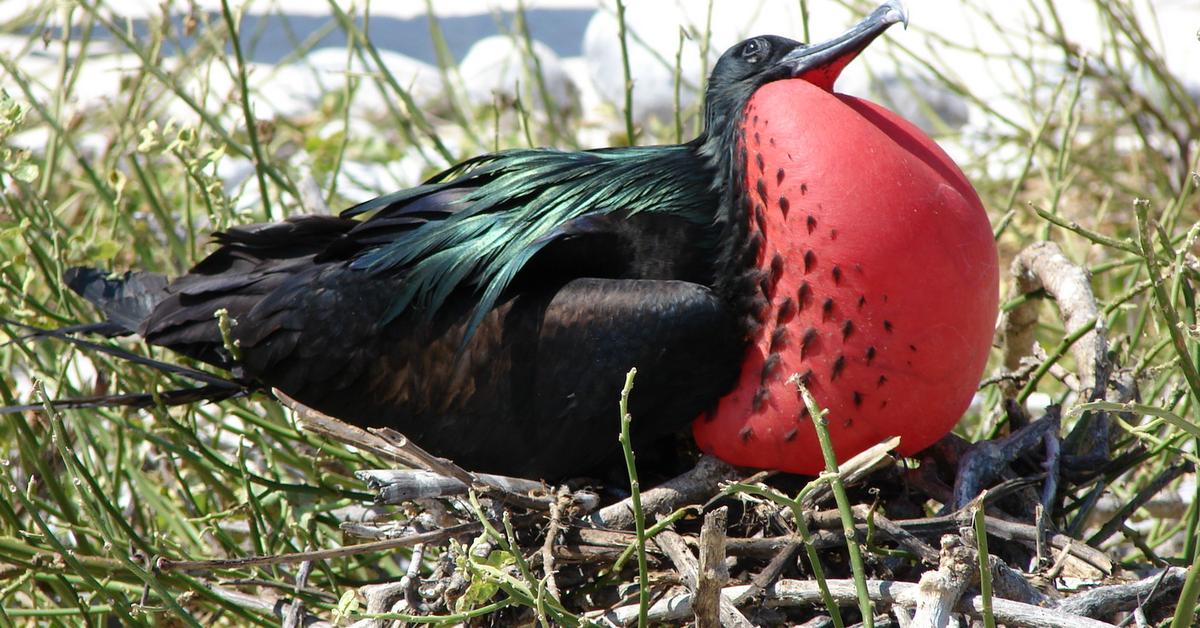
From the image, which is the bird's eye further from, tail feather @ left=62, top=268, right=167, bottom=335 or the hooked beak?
tail feather @ left=62, top=268, right=167, bottom=335

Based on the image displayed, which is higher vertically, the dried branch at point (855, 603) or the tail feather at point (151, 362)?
the tail feather at point (151, 362)

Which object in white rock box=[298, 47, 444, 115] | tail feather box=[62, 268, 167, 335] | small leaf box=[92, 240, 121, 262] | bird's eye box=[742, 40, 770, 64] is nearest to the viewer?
bird's eye box=[742, 40, 770, 64]

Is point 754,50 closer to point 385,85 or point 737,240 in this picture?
point 737,240

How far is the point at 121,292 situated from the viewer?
79.5 inches

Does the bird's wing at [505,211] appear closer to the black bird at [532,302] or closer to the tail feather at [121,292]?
the black bird at [532,302]

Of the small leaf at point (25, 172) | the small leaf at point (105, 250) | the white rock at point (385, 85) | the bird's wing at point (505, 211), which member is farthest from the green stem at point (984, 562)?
the white rock at point (385, 85)

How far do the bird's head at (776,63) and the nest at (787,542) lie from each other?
462 mm

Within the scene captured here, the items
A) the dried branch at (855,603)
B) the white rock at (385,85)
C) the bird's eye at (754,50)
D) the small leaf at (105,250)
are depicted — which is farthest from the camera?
the white rock at (385,85)

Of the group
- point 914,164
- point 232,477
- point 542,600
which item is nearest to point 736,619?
point 542,600

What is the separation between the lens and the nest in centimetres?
129

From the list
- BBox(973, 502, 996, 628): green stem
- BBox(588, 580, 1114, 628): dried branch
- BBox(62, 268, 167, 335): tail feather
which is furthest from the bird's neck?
BBox(62, 268, 167, 335): tail feather

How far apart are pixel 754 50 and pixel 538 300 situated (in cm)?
44

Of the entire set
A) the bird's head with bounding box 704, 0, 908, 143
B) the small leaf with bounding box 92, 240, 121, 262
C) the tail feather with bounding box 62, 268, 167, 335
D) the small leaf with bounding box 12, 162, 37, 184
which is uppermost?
the bird's head with bounding box 704, 0, 908, 143

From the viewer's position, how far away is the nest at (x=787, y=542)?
1.29 meters
